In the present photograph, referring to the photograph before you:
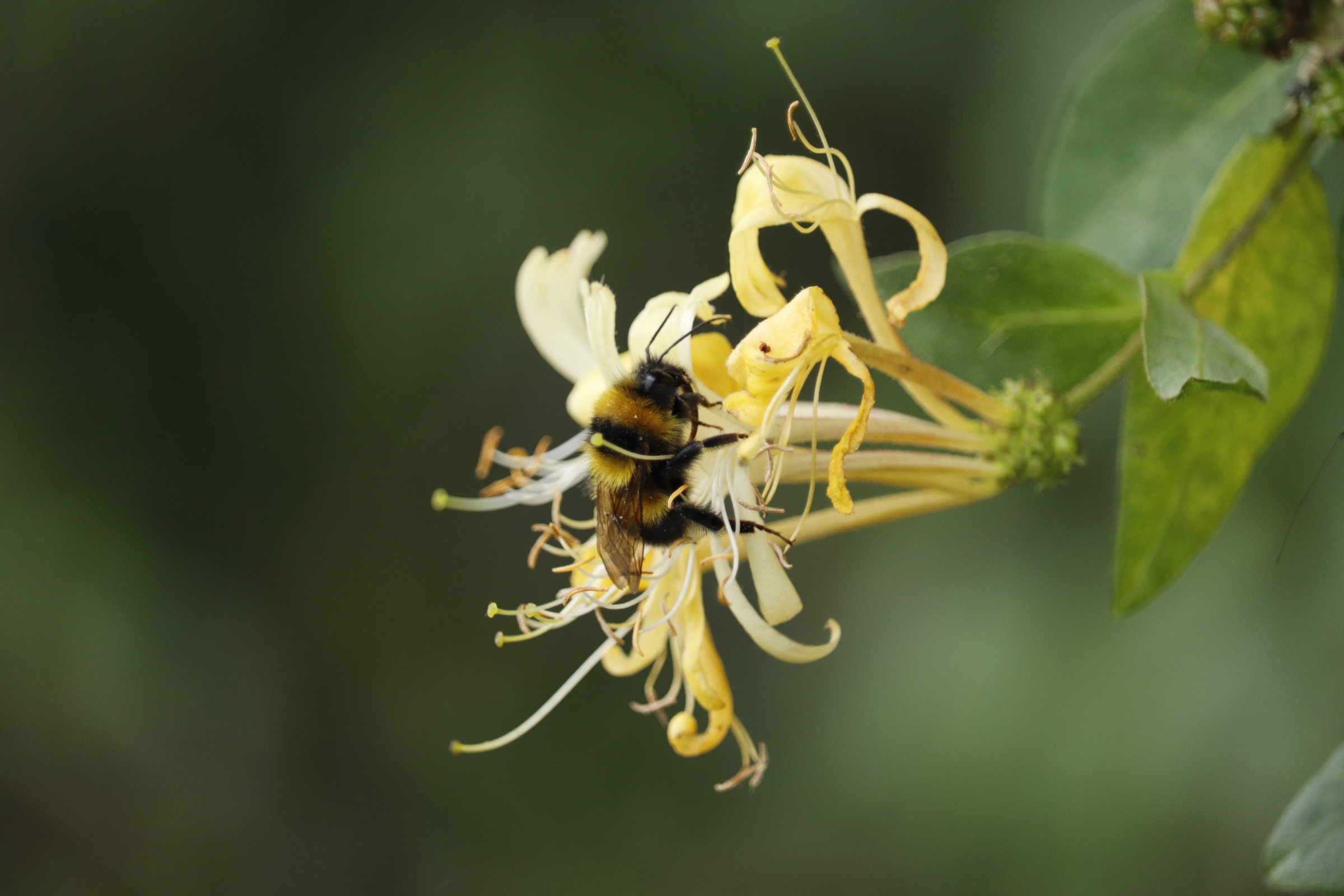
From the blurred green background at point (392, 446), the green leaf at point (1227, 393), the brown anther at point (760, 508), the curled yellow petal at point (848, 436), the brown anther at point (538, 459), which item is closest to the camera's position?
the curled yellow petal at point (848, 436)

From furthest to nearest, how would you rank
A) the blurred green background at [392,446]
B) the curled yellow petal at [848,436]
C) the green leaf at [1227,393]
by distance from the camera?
the blurred green background at [392,446]
the green leaf at [1227,393]
the curled yellow petal at [848,436]

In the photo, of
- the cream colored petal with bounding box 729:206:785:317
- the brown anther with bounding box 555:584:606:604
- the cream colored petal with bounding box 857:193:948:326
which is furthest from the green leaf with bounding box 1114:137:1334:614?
the brown anther with bounding box 555:584:606:604

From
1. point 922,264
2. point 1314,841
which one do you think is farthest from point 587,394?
point 1314,841

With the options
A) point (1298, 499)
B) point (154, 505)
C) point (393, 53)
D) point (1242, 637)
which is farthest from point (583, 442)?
point (154, 505)

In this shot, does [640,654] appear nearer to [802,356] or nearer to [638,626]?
[638,626]

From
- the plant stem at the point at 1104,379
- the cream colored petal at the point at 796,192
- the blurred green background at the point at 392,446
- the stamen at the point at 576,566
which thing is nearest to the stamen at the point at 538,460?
the stamen at the point at 576,566

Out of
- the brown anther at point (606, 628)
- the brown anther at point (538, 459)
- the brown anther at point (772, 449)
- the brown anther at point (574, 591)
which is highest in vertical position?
the brown anther at point (538, 459)

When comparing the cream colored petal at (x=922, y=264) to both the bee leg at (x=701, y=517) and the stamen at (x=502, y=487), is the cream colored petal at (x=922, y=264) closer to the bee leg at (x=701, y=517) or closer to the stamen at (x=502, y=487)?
the bee leg at (x=701, y=517)
